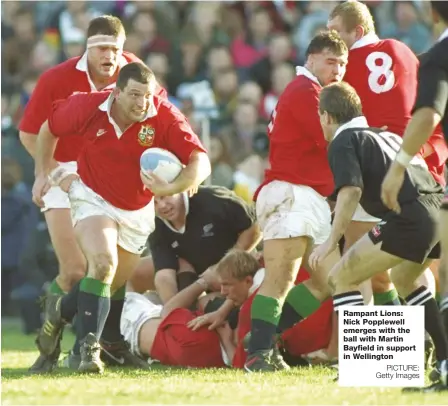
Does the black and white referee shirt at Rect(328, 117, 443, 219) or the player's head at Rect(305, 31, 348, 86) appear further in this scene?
the player's head at Rect(305, 31, 348, 86)

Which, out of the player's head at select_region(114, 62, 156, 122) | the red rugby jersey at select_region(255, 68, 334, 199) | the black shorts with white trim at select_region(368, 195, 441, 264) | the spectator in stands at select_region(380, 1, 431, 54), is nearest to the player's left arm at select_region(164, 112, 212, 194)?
the player's head at select_region(114, 62, 156, 122)

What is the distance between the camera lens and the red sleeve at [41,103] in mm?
9992

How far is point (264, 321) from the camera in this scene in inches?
344

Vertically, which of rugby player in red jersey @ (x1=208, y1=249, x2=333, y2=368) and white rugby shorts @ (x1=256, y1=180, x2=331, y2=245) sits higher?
white rugby shorts @ (x1=256, y1=180, x2=331, y2=245)

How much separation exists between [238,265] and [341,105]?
1.93 meters

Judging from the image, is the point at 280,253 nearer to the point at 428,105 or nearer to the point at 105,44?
the point at 105,44

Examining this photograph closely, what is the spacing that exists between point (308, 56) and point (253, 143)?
556 centimetres

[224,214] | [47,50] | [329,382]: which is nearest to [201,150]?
[224,214]

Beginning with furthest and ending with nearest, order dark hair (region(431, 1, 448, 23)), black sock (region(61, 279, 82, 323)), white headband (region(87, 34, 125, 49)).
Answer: white headband (region(87, 34, 125, 49)), black sock (region(61, 279, 82, 323)), dark hair (region(431, 1, 448, 23))

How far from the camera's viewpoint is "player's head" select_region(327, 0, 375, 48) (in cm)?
928

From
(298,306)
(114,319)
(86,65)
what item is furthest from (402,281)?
(86,65)

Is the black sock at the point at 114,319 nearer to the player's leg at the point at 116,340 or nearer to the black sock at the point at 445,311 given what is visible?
the player's leg at the point at 116,340

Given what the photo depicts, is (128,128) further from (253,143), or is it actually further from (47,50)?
(47,50)

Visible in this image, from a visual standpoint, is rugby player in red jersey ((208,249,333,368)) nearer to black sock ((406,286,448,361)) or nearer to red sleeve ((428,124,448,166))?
black sock ((406,286,448,361))
